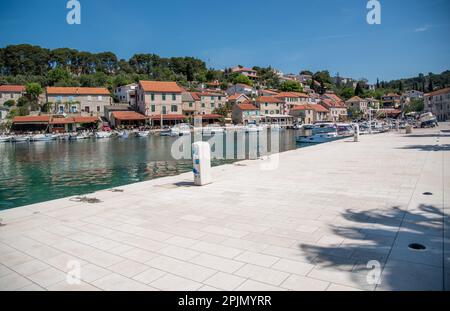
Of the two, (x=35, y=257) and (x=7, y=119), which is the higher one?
(x=7, y=119)

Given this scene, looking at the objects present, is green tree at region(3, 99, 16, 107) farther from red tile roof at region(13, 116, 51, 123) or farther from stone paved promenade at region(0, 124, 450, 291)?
stone paved promenade at region(0, 124, 450, 291)

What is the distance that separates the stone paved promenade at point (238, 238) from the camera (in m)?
4.16

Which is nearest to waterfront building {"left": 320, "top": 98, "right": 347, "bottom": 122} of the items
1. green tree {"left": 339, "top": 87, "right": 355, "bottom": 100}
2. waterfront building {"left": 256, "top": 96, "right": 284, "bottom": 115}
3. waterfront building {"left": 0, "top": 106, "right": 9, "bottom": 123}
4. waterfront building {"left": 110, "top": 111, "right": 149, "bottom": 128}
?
waterfront building {"left": 256, "top": 96, "right": 284, "bottom": 115}

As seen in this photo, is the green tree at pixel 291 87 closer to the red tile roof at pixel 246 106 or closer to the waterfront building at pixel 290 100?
the waterfront building at pixel 290 100

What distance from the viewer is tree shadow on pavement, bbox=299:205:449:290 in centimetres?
401

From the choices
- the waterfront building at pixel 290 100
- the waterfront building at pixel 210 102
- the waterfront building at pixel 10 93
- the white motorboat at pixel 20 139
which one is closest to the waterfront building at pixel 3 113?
the waterfront building at pixel 10 93

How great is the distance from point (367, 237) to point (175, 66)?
124555mm

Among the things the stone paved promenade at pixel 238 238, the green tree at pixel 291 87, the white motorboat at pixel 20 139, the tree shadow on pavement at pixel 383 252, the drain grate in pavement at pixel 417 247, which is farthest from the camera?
the green tree at pixel 291 87

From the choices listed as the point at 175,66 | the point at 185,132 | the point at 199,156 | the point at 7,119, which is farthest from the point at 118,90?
the point at 199,156

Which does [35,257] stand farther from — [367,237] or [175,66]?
[175,66]

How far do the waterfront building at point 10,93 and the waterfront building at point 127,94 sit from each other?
20.6 meters

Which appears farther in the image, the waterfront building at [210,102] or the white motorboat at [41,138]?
the waterfront building at [210,102]

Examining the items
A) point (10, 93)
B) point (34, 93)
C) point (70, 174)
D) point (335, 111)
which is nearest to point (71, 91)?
point (34, 93)

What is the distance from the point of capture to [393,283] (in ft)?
12.9
